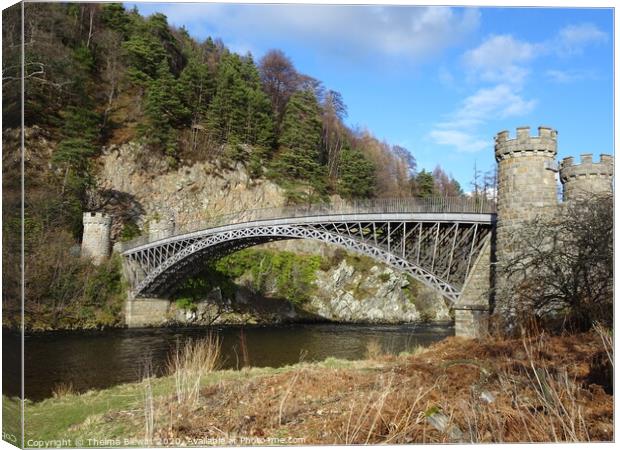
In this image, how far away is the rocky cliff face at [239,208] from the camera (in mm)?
29906

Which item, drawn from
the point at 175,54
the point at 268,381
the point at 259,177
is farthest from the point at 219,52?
the point at 268,381

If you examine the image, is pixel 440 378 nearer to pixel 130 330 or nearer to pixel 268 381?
pixel 268 381

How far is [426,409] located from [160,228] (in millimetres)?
27342

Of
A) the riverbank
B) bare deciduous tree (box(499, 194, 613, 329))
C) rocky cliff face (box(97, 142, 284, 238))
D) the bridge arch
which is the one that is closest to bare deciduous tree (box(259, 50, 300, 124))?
rocky cliff face (box(97, 142, 284, 238))

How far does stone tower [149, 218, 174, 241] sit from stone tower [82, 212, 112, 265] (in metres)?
2.22

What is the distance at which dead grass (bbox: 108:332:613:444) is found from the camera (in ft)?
11.6

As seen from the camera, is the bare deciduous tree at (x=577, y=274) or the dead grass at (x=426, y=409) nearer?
the dead grass at (x=426, y=409)

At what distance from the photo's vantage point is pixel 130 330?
2219cm

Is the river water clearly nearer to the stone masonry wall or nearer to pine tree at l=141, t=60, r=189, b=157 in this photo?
the stone masonry wall

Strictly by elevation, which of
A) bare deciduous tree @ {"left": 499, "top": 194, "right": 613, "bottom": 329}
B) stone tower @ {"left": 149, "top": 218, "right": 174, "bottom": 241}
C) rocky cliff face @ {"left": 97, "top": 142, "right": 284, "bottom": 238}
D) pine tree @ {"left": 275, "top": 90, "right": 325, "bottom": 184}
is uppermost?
pine tree @ {"left": 275, "top": 90, "right": 325, "bottom": 184}

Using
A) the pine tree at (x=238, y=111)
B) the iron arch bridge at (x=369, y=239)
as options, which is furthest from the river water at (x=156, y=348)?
the pine tree at (x=238, y=111)

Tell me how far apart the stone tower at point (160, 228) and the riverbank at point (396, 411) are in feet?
67.6

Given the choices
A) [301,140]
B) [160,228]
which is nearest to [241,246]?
[160,228]

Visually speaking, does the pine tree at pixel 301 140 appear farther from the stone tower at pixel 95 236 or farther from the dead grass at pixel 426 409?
the dead grass at pixel 426 409
